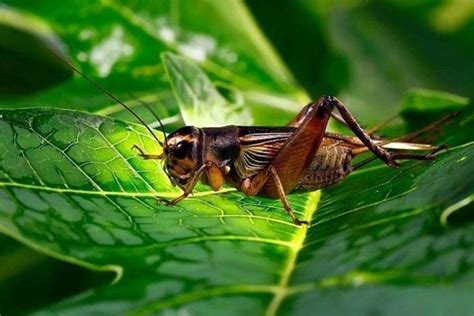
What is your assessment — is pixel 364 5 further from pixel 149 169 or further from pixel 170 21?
pixel 149 169

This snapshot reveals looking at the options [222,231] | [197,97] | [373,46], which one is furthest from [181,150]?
[373,46]

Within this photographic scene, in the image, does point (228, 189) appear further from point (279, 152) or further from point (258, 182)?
point (279, 152)

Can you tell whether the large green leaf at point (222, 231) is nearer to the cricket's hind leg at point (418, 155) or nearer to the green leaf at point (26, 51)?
the cricket's hind leg at point (418, 155)

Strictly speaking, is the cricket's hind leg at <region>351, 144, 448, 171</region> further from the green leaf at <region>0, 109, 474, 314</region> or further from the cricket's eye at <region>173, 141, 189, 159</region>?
the cricket's eye at <region>173, 141, 189, 159</region>

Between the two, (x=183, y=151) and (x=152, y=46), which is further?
(x=152, y=46)

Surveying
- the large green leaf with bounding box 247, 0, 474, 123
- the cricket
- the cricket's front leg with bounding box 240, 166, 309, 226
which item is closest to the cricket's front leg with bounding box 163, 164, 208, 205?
the cricket

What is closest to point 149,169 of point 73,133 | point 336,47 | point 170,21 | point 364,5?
point 73,133

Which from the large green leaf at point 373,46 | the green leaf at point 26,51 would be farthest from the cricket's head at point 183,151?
the large green leaf at point 373,46
